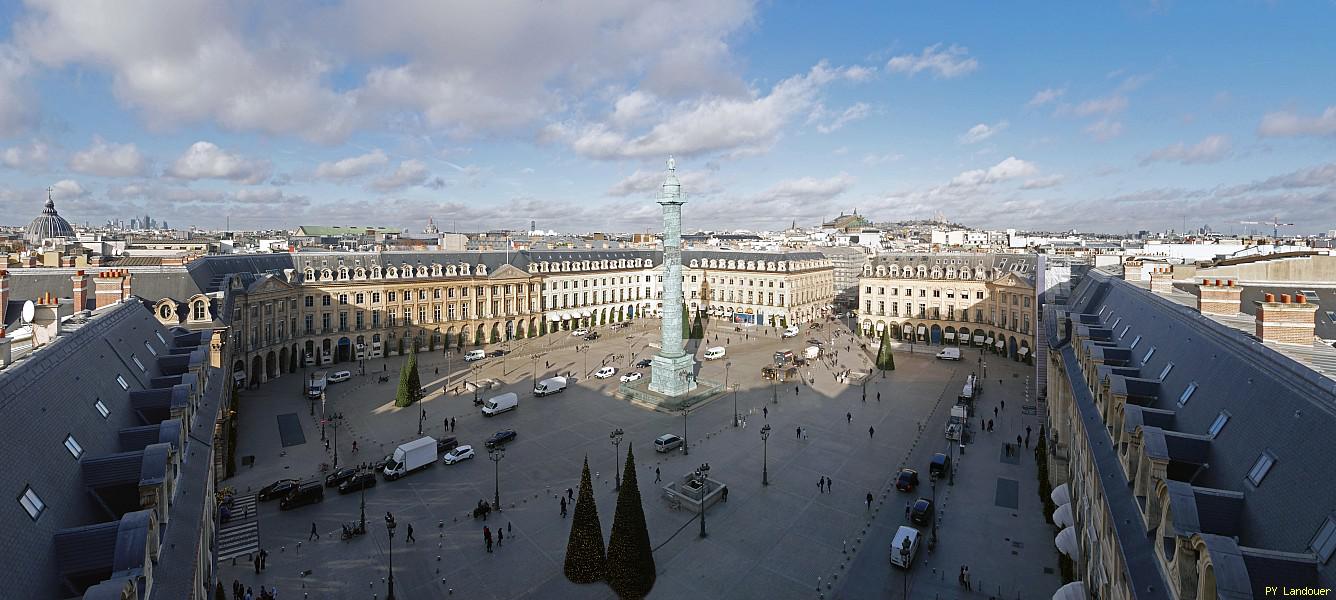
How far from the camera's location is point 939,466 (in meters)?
41.2

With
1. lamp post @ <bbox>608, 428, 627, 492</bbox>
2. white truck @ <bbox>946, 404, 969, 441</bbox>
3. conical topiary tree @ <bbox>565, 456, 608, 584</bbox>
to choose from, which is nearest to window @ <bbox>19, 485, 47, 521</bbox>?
conical topiary tree @ <bbox>565, 456, 608, 584</bbox>

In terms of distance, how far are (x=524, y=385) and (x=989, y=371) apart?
53.0 metres

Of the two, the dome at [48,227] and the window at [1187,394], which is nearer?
the window at [1187,394]

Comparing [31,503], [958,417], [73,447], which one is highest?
[73,447]

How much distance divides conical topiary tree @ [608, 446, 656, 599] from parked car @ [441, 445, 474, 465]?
19445 millimetres

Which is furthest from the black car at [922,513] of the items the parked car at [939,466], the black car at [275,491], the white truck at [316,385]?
the white truck at [316,385]

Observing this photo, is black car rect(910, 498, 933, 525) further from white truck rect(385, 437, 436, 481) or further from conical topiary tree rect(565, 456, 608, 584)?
white truck rect(385, 437, 436, 481)

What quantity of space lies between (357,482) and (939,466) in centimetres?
3712

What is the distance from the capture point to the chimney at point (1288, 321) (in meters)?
18.6

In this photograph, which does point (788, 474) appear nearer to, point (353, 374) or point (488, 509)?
point (488, 509)

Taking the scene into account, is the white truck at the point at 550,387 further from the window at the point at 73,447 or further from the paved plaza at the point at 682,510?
the window at the point at 73,447

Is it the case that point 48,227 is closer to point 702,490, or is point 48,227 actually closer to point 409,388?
point 409,388

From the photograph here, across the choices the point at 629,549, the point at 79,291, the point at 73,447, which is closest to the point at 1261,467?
the point at 629,549

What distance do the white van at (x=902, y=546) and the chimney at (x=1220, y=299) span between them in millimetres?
15645
